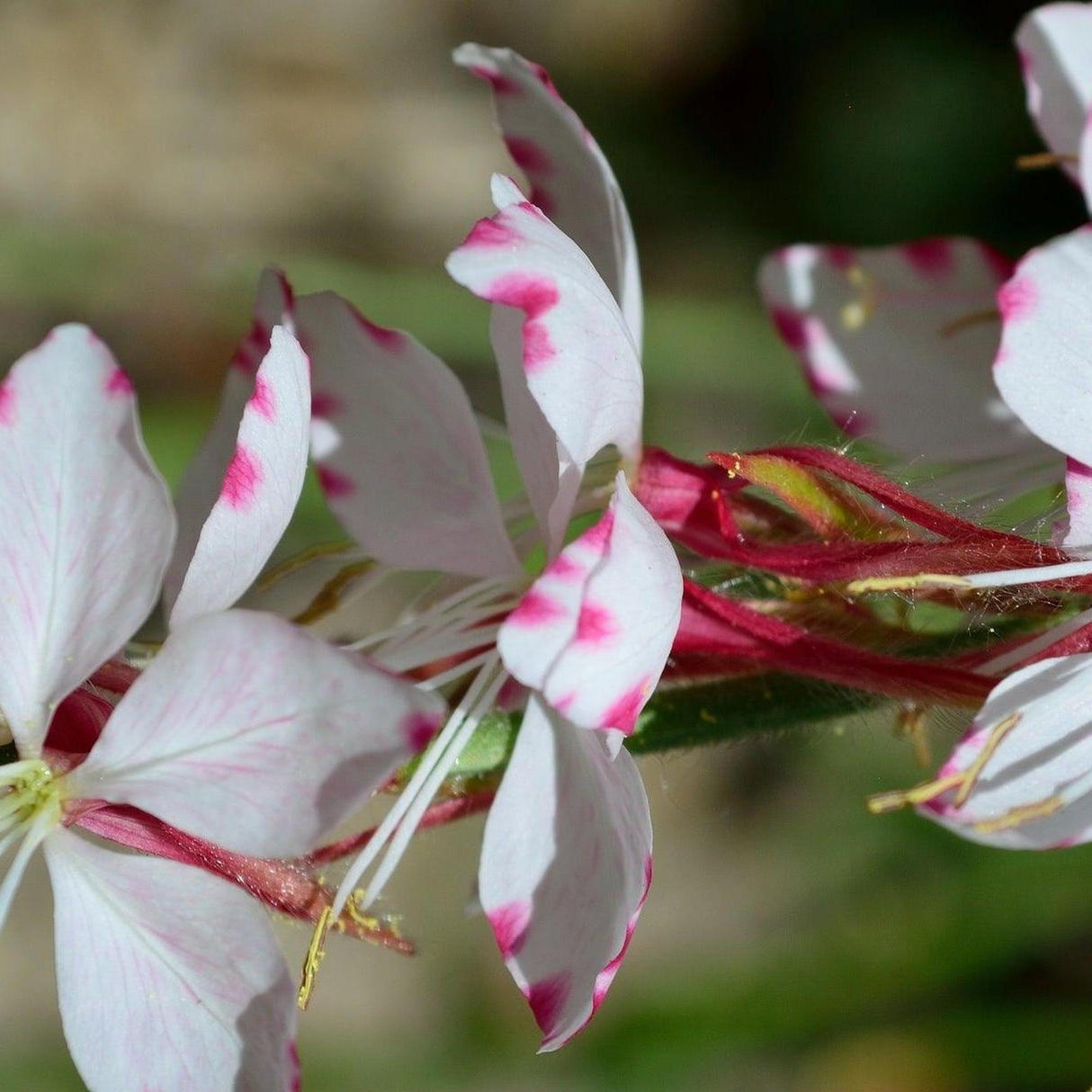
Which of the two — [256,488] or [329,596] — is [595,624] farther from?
[329,596]

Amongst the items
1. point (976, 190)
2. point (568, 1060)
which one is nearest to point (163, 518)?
point (568, 1060)

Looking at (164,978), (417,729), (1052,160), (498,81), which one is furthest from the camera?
(1052,160)

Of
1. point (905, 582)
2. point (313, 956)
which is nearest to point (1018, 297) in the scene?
point (905, 582)

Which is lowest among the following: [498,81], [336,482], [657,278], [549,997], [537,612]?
[657,278]

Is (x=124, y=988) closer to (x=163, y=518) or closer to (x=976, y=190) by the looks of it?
(x=163, y=518)

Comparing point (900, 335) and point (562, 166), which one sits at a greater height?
point (562, 166)

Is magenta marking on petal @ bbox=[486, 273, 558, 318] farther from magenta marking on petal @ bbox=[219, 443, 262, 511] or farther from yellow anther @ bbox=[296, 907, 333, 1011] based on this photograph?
yellow anther @ bbox=[296, 907, 333, 1011]

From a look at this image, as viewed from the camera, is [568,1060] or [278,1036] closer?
[278,1036]
